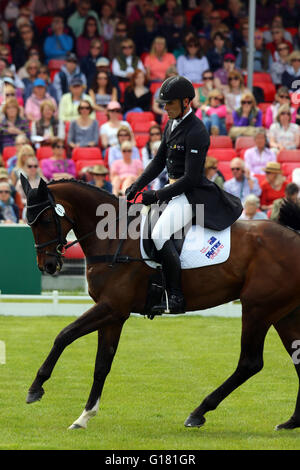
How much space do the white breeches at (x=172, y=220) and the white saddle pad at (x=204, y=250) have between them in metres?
0.14

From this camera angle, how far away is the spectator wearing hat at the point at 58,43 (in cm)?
1984

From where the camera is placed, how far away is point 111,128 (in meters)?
17.2

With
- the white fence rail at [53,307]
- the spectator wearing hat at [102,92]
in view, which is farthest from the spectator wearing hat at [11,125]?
the white fence rail at [53,307]

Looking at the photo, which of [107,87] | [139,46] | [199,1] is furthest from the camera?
[199,1]

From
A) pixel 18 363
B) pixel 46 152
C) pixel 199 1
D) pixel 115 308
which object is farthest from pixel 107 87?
pixel 115 308

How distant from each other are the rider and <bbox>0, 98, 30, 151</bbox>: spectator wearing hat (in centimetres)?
923

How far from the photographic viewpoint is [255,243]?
7.89 metres

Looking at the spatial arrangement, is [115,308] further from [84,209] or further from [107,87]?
[107,87]

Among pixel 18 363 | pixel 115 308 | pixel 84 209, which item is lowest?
pixel 18 363

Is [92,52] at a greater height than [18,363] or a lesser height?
greater

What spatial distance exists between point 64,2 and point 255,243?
47.3 feet

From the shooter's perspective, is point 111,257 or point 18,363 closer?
point 111,257

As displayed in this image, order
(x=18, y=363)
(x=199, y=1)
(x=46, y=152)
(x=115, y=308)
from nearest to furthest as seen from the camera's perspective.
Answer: (x=115, y=308), (x=18, y=363), (x=46, y=152), (x=199, y=1)

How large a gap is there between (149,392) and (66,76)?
1056 centimetres
